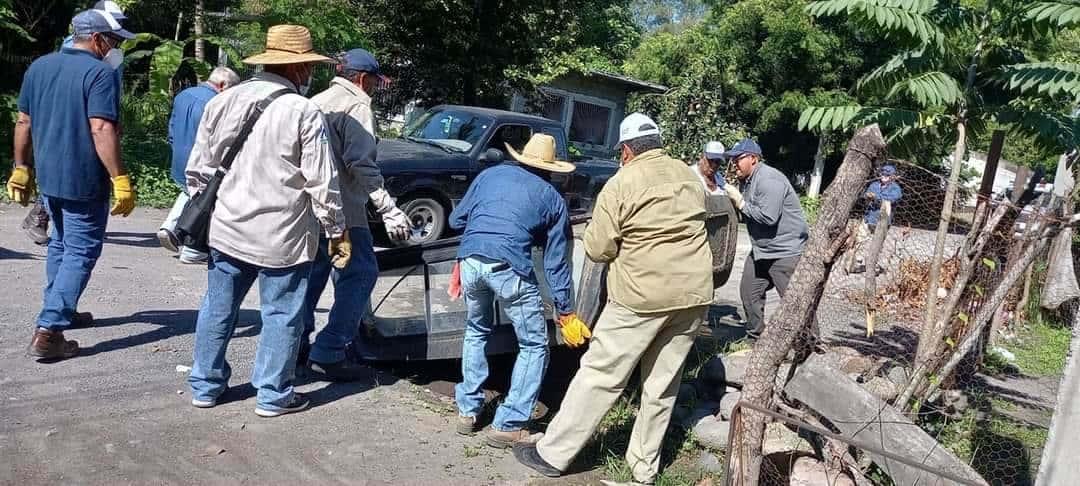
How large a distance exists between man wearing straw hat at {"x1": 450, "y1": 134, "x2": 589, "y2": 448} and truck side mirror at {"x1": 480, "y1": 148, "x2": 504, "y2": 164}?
5537 mm

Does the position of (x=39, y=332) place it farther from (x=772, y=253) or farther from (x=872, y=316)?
(x=872, y=316)

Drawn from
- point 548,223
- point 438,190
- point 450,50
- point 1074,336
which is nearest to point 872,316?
point 548,223

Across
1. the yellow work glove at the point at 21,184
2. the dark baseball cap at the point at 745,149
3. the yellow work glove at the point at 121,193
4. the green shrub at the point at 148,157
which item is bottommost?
the green shrub at the point at 148,157

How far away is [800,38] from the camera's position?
64.8ft

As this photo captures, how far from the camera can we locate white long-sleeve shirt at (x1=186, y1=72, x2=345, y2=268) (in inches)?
164

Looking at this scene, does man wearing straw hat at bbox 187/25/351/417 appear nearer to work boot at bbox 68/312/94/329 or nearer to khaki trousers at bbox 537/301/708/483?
khaki trousers at bbox 537/301/708/483

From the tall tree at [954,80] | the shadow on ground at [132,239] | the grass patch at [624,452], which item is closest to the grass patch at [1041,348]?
the tall tree at [954,80]

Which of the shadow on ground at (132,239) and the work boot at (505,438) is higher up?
the work boot at (505,438)

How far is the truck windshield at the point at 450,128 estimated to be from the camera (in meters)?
10.6

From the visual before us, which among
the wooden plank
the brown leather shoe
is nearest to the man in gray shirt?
the wooden plank

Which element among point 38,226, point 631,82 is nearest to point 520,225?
point 38,226

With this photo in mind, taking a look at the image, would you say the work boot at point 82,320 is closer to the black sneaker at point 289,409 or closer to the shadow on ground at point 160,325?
the shadow on ground at point 160,325

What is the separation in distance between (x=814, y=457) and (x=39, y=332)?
4283 mm

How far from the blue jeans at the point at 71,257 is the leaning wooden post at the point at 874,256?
16.1 feet
